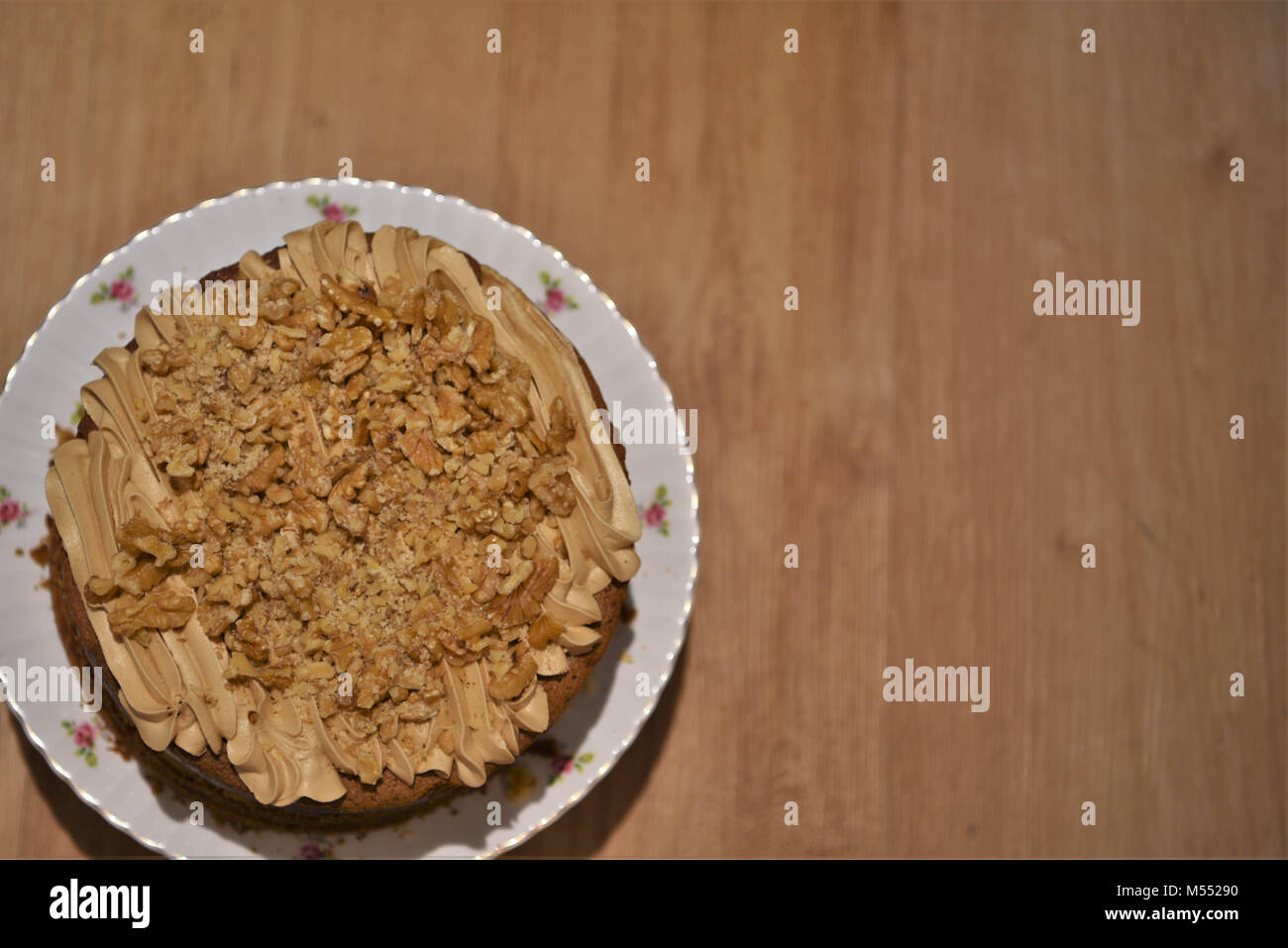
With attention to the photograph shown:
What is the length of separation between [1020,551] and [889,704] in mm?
367

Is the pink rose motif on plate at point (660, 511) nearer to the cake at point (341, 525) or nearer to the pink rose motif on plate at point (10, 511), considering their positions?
the cake at point (341, 525)

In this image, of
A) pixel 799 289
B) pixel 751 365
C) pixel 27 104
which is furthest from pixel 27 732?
pixel 799 289

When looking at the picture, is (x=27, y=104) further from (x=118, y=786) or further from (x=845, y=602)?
(x=845, y=602)

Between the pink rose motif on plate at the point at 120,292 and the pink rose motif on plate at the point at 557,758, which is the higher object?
the pink rose motif on plate at the point at 120,292

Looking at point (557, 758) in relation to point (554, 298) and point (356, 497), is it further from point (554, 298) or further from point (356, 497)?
point (554, 298)

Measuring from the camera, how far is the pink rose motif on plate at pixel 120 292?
1541 mm

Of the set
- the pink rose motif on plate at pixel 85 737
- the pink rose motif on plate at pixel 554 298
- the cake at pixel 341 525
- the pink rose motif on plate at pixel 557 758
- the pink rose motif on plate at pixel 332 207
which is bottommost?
the pink rose motif on plate at pixel 557 758

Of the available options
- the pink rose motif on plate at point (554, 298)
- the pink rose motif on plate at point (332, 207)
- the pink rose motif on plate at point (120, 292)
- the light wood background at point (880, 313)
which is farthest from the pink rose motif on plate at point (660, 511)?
the pink rose motif on plate at point (120, 292)

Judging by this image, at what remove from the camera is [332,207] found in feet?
5.18

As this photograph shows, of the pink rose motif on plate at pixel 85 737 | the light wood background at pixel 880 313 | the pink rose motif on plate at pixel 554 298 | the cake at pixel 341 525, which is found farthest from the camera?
the light wood background at pixel 880 313

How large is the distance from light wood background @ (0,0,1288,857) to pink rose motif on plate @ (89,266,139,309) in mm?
223

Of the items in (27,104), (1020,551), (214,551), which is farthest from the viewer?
(1020,551)

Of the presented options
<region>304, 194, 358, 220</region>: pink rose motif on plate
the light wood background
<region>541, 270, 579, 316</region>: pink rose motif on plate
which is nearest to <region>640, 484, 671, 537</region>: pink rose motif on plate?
the light wood background

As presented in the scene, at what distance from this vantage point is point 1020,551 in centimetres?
185
